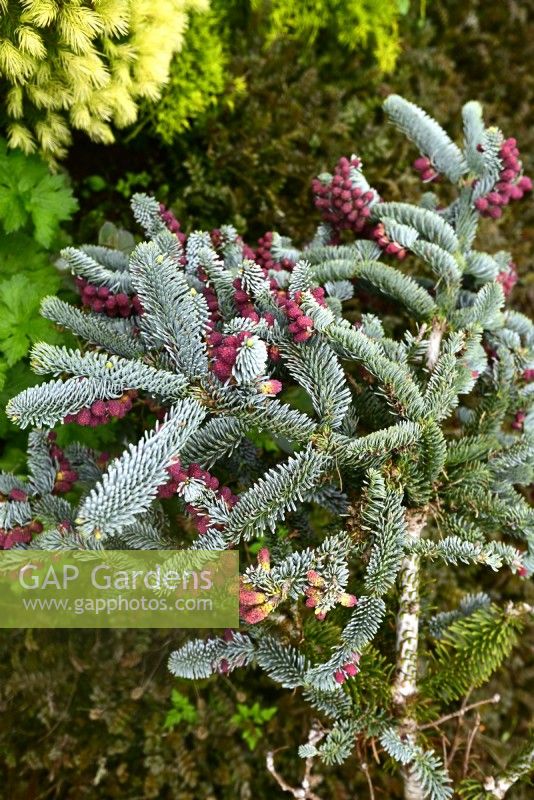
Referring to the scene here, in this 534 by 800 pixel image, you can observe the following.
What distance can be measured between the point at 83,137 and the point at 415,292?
1325 mm

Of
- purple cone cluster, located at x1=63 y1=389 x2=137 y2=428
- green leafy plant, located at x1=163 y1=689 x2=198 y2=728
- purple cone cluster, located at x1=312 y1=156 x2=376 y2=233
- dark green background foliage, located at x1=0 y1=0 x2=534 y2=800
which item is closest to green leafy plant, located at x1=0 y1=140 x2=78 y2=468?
dark green background foliage, located at x1=0 y1=0 x2=534 y2=800

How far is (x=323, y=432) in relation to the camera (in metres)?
1.29

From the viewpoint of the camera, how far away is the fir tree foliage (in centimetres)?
121

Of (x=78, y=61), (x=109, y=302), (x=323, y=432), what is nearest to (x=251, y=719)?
(x=323, y=432)

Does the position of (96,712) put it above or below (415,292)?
below

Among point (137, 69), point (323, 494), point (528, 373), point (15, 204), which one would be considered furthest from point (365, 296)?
point (15, 204)

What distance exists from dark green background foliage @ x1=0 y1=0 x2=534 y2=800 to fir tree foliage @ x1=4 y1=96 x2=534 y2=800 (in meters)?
0.17

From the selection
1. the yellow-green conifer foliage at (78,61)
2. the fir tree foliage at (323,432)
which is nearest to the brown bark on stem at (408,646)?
the fir tree foliage at (323,432)

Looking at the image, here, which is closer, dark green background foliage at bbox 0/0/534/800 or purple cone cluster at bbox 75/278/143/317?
purple cone cluster at bbox 75/278/143/317

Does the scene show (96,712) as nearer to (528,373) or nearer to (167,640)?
(167,640)

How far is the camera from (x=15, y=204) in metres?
1.74

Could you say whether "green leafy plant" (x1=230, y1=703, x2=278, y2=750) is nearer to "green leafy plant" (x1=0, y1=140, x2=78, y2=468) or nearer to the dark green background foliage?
the dark green background foliage

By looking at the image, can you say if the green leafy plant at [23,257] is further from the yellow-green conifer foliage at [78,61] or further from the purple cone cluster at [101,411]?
the purple cone cluster at [101,411]

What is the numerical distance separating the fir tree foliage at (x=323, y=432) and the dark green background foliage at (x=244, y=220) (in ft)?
0.56
